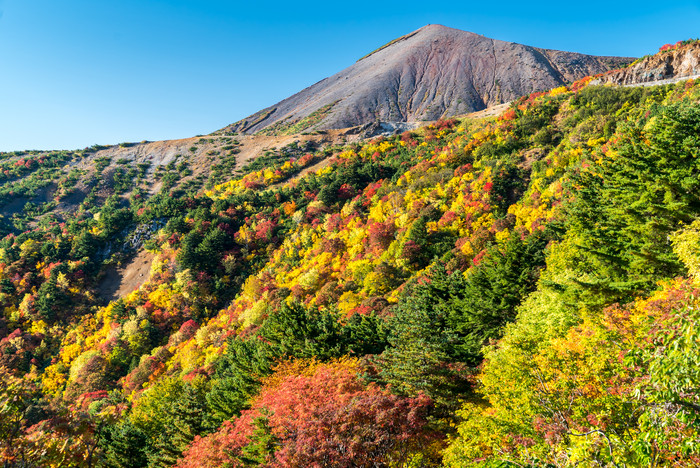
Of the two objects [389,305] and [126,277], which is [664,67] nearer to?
[389,305]

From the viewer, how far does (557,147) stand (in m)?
66.4

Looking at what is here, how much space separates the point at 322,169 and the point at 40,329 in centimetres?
7513

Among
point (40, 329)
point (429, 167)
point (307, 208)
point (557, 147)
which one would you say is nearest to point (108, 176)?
point (40, 329)

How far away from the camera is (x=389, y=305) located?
48.8 meters

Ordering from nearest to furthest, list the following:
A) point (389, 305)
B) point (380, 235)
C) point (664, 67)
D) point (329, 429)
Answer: point (329, 429) < point (389, 305) < point (380, 235) < point (664, 67)

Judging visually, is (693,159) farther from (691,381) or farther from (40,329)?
(40,329)

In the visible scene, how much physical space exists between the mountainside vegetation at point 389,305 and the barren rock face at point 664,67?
584 centimetres

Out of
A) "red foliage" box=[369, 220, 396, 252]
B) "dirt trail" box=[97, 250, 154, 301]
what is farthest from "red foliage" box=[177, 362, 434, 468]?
"dirt trail" box=[97, 250, 154, 301]

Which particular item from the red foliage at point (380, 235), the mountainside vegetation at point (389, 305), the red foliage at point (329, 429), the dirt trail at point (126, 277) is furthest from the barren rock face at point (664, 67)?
the dirt trail at point (126, 277)

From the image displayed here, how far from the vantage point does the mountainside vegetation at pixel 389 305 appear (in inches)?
531

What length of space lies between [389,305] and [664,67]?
72.5 metres

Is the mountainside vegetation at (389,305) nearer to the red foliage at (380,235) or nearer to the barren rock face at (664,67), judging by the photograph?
the red foliage at (380,235)

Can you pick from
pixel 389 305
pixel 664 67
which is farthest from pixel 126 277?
pixel 664 67

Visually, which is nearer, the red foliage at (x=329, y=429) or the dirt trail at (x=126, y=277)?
the red foliage at (x=329, y=429)
